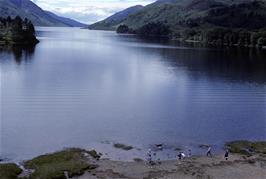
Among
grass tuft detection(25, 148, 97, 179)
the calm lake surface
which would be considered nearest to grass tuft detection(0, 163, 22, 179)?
grass tuft detection(25, 148, 97, 179)

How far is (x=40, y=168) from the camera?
52062 millimetres

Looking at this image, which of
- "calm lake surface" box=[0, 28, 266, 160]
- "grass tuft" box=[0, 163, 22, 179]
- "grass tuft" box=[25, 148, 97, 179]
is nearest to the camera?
"grass tuft" box=[0, 163, 22, 179]

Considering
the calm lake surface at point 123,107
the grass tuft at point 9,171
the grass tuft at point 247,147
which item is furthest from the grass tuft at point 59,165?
the grass tuft at point 247,147

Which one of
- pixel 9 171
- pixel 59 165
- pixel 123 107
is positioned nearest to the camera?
pixel 9 171

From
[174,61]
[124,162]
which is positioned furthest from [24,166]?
[174,61]

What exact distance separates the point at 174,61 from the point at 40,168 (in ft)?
495

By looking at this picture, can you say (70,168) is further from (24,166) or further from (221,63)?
(221,63)

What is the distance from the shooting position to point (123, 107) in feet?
303

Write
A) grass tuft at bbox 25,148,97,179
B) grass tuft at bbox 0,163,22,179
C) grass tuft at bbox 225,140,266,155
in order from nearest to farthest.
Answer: grass tuft at bbox 0,163,22,179 < grass tuft at bbox 25,148,97,179 < grass tuft at bbox 225,140,266,155

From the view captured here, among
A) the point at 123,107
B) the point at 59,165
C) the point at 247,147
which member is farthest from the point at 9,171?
the point at 123,107

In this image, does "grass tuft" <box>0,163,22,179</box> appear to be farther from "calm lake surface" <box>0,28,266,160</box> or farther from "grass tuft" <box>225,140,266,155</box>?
"grass tuft" <box>225,140,266,155</box>

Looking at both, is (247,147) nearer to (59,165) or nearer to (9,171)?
(59,165)

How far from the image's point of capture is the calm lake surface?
226ft

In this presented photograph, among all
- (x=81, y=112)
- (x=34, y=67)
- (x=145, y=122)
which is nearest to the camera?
(x=145, y=122)
